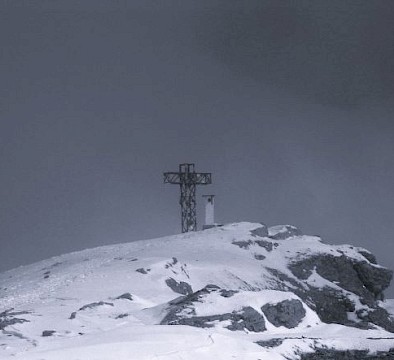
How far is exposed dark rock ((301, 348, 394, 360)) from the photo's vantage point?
23.7 m

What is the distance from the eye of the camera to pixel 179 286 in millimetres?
40125

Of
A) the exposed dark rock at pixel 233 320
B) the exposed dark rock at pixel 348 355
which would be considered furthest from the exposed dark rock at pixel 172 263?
the exposed dark rock at pixel 348 355

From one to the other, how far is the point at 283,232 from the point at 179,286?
24908mm

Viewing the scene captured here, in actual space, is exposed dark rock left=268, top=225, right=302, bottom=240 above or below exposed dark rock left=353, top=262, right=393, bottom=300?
above

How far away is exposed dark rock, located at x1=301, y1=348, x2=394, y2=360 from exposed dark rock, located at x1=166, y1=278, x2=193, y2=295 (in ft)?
53.8

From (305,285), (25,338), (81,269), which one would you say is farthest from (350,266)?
(25,338)

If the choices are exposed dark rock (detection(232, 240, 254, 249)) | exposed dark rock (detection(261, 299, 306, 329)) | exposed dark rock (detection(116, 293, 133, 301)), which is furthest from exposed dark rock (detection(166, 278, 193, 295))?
exposed dark rock (detection(232, 240, 254, 249))

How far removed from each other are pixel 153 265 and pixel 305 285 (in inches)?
555

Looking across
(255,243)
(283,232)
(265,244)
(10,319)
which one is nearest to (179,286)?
(10,319)

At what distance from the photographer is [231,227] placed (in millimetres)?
60781

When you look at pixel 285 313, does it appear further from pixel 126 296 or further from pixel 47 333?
pixel 47 333

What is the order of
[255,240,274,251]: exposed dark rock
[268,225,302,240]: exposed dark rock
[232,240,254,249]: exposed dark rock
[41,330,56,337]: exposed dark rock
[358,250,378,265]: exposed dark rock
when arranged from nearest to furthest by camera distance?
[41,330,56,337]: exposed dark rock
[232,240,254,249]: exposed dark rock
[255,240,274,251]: exposed dark rock
[358,250,378,265]: exposed dark rock
[268,225,302,240]: exposed dark rock

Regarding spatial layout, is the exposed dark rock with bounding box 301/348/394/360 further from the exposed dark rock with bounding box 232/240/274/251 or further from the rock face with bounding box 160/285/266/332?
the exposed dark rock with bounding box 232/240/274/251

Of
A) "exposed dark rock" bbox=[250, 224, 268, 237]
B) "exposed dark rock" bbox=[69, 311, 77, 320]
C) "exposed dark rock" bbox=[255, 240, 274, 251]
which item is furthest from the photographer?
"exposed dark rock" bbox=[250, 224, 268, 237]
